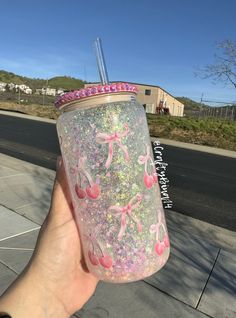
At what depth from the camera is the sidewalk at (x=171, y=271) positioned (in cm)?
348

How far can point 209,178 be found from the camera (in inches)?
415

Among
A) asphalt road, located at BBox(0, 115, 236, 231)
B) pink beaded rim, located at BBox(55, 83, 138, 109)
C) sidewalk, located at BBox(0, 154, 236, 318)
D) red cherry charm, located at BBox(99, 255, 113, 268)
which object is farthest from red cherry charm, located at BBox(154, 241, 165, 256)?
asphalt road, located at BBox(0, 115, 236, 231)

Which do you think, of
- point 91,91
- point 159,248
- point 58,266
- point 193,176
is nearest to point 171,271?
point 58,266

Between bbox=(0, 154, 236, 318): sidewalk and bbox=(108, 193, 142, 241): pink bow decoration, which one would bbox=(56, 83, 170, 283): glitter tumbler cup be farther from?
bbox=(0, 154, 236, 318): sidewalk

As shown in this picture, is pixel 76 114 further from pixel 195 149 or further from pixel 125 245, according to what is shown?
pixel 195 149

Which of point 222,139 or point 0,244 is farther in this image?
point 222,139

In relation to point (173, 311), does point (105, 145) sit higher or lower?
higher

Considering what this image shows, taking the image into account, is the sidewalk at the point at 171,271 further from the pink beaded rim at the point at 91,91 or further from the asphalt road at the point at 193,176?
the pink beaded rim at the point at 91,91

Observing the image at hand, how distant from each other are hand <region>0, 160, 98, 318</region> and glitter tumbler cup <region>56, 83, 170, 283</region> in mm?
176

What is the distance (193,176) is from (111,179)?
31.1 ft

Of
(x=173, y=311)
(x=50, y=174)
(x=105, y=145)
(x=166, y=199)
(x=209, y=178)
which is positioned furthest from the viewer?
(x=209, y=178)

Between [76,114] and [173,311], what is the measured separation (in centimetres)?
266

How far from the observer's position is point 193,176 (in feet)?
34.5

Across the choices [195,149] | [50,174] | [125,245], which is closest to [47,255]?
[125,245]
